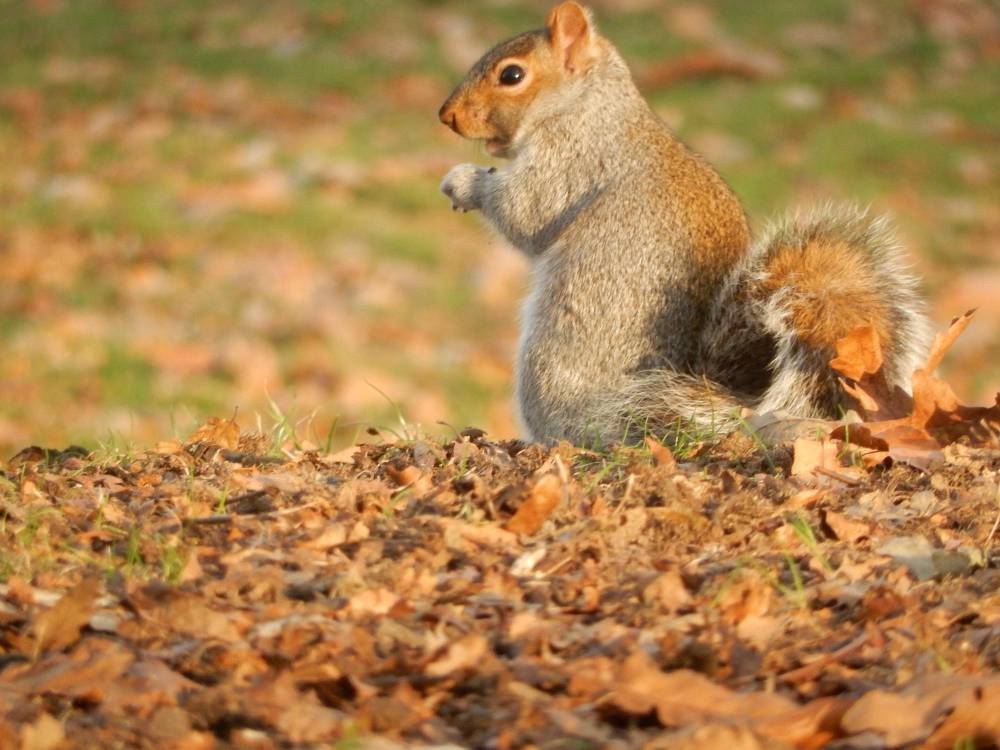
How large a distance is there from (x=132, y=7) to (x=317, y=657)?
402 inches

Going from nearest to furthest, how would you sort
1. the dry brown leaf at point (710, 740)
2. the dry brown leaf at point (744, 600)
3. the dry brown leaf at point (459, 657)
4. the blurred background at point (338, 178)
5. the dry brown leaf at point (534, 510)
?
the dry brown leaf at point (710, 740), the dry brown leaf at point (459, 657), the dry brown leaf at point (744, 600), the dry brown leaf at point (534, 510), the blurred background at point (338, 178)

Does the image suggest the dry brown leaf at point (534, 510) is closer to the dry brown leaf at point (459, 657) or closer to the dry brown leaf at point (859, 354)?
the dry brown leaf at point (459, 657)

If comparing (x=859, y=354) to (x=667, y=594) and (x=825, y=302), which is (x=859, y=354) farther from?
(x=667, y=594)

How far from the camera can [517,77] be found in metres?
4.11

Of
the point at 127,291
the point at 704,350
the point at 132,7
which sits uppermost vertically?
the point at 132,7

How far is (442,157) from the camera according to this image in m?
9.30

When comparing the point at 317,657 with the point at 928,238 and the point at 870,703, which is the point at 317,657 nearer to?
the point at 870,703

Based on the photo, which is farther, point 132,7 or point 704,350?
point 132,7

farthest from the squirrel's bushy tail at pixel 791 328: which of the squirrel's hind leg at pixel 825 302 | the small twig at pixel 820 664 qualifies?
the small twig at pixel 820 664

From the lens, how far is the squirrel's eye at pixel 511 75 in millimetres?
4109

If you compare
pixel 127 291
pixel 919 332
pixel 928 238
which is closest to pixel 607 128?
pixel 919 332

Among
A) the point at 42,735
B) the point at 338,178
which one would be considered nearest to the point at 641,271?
the point at 42,735

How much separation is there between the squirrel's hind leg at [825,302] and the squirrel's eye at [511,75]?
959mm

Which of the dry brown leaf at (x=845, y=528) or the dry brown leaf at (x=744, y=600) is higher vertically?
the dry brown leaf at (x=845, y=528)
